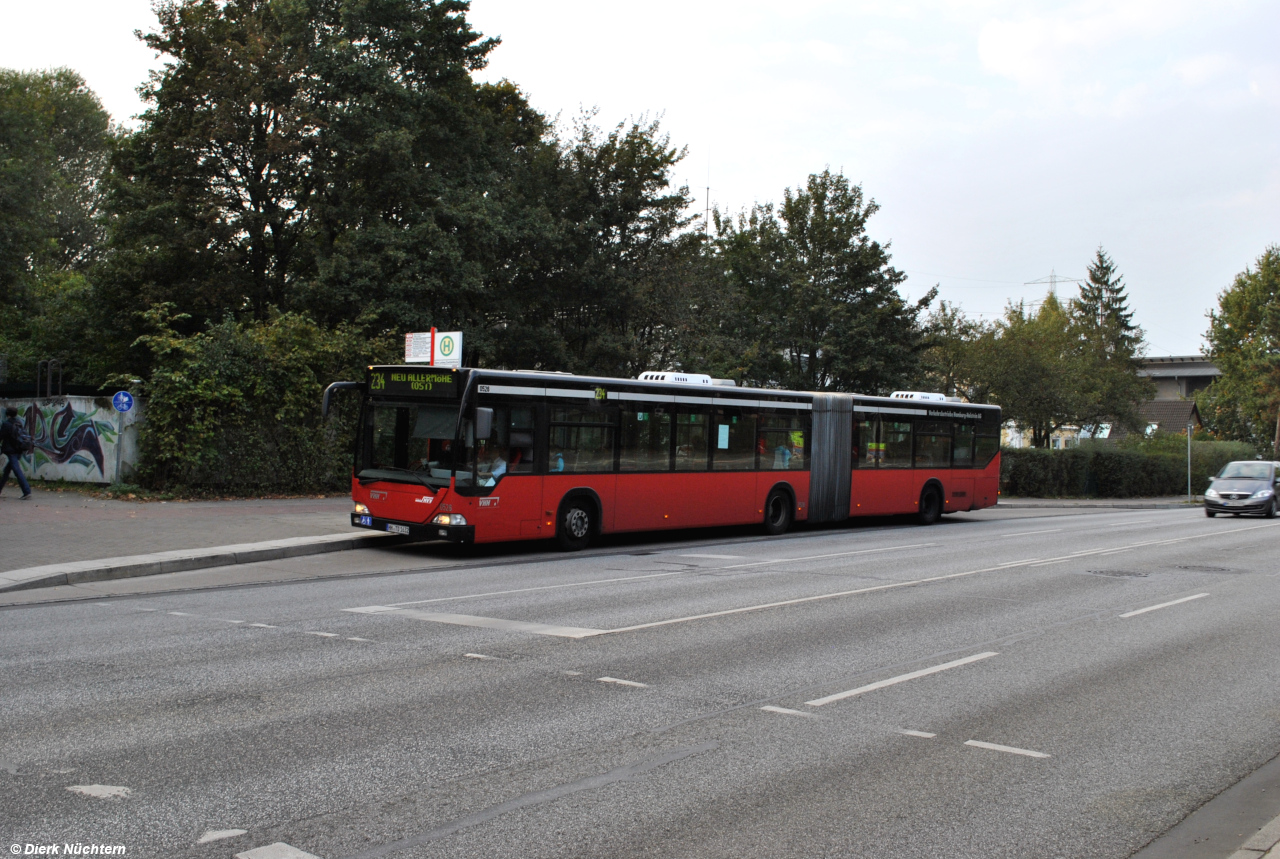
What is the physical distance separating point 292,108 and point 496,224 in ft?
22.1

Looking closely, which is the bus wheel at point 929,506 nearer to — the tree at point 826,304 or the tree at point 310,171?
the tree at point 310,171

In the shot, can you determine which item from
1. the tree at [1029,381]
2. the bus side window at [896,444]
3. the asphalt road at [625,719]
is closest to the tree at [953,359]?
the tree at [1029,381]

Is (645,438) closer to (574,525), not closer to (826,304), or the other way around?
(574,525)

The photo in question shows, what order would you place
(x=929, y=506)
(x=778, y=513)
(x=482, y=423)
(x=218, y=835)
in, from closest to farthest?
(x=218, y=835), (x=482, y=423), (x=778, y=513), (x=929, y=506)

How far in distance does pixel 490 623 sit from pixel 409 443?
658 cm

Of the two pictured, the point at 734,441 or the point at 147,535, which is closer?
the point at 147,535

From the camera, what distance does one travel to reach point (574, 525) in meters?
16.7

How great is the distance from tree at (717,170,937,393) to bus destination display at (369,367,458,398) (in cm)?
2738

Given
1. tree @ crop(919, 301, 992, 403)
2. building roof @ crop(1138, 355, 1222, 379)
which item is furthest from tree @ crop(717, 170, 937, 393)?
building roof @ crop(1138, 355, 1222, 379)

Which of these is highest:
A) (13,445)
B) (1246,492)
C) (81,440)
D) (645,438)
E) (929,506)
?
(645,438)

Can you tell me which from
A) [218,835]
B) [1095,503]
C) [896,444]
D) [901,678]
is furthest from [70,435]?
[1095,503]

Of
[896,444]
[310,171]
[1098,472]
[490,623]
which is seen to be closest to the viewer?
[490,623]

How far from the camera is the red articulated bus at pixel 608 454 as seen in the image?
15109 millimetres

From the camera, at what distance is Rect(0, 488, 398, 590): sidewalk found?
41.7 ft
